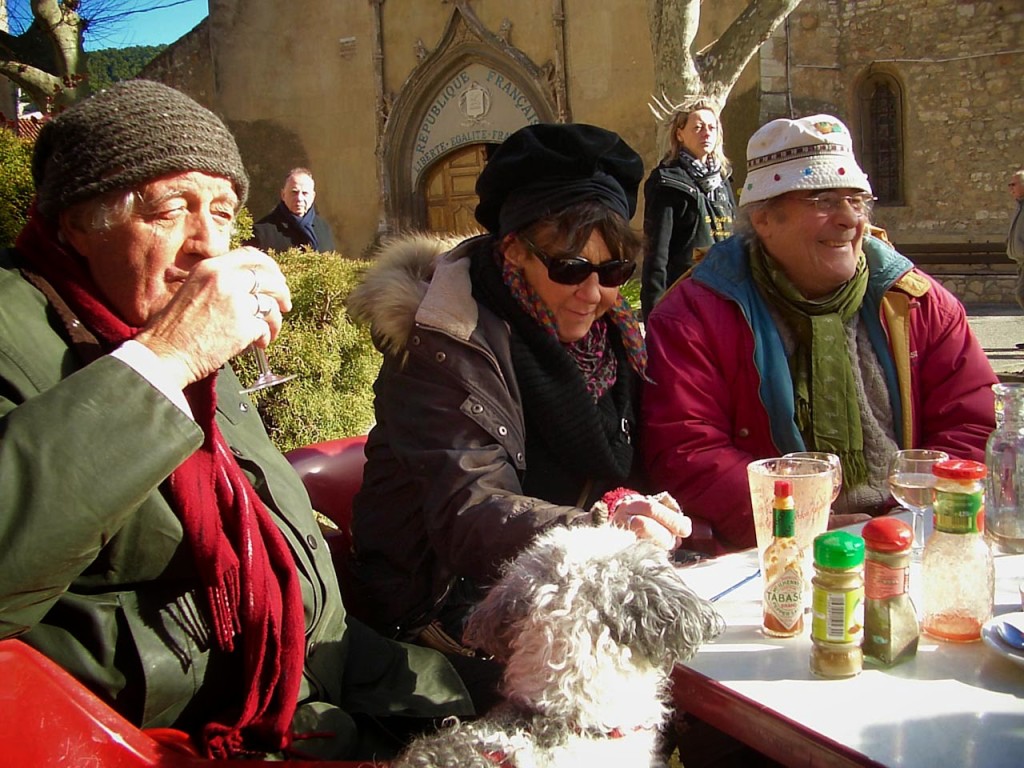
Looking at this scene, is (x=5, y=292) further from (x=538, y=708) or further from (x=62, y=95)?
(x=62, y=95)

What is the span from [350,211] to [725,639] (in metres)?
16.5

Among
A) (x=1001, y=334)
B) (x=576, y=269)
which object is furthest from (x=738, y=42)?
(x=576, y=269)

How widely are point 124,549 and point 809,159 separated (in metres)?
2.19

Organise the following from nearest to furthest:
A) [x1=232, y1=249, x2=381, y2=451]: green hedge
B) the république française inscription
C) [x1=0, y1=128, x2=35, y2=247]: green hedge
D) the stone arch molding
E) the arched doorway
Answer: [x1=0, y1=128, x2=35, y2=247]: green hedge, [x1=232, y1=249, x2=381, y2=451]: green hedge, the stone arch molding, the république française inscription, the arched doorway

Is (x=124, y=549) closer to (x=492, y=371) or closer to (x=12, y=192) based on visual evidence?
(x=492, y=371)

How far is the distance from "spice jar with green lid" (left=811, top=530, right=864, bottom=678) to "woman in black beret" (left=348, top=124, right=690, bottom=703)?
2.62 feet

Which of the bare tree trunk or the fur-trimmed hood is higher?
the bare tree trunk

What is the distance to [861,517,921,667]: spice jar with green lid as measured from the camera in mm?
1554

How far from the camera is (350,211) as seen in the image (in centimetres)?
1739

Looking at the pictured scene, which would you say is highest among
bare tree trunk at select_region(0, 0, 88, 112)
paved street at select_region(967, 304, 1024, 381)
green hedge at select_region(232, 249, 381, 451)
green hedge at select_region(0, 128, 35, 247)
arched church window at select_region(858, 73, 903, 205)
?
bare tree trunk at select_region(0, 0, 88, 112)

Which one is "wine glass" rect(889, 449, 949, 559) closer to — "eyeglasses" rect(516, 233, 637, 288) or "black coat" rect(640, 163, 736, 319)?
"eyeglasses" rect(516, 233, 637, 288)

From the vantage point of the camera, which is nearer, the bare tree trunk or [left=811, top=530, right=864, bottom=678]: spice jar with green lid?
[left=811, top=530, right=864, bottom=678]: spice jar with green lid

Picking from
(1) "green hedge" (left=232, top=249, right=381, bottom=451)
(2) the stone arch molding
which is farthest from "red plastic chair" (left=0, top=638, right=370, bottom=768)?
(2) the stone arch molding

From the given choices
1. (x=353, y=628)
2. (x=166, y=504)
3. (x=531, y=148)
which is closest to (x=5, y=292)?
(x=166, y=504)
